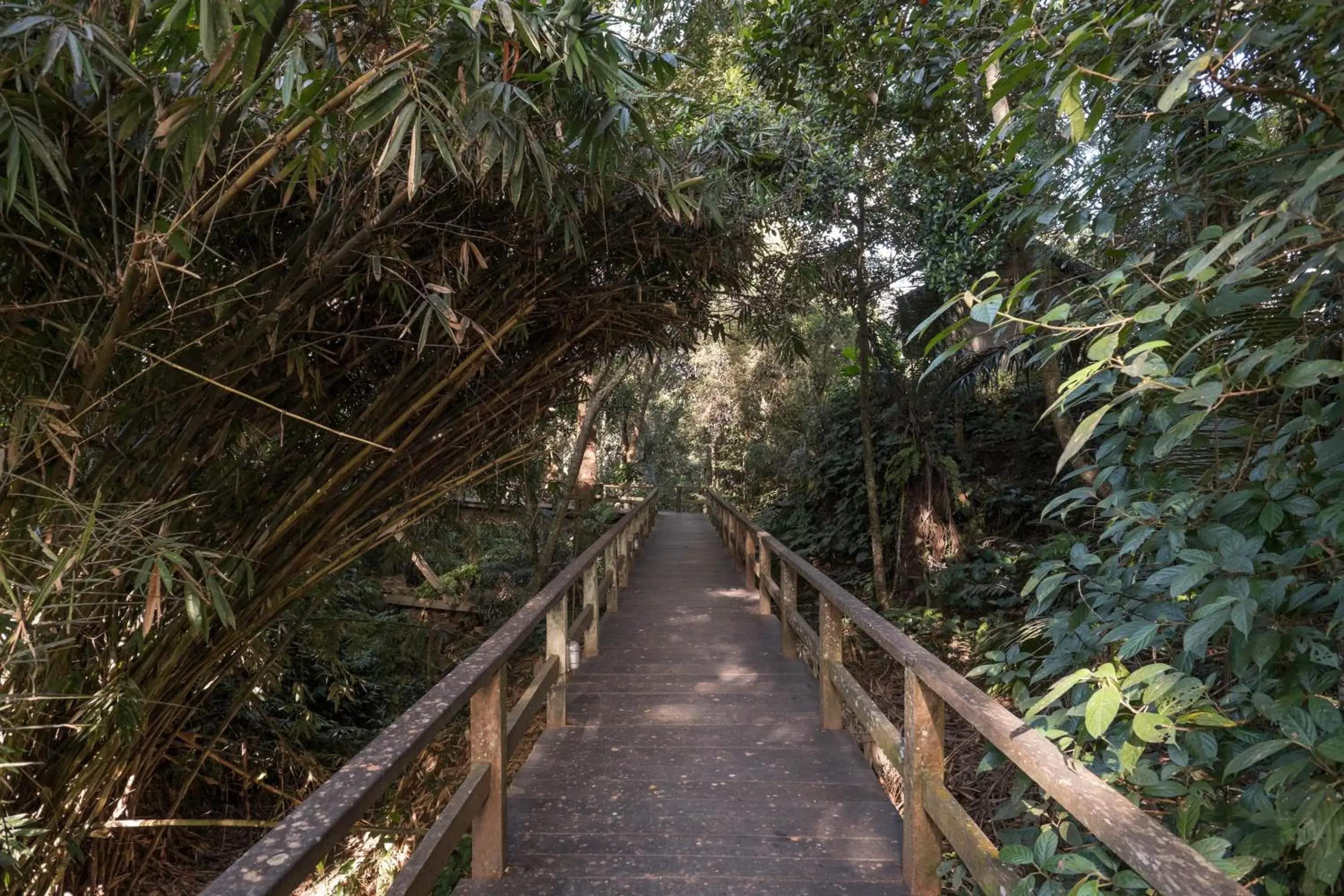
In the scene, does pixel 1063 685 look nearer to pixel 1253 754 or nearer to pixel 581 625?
pixel 1253 754

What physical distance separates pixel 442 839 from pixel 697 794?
1281 millimetres

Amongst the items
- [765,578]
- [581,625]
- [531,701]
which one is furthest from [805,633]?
[765,578]

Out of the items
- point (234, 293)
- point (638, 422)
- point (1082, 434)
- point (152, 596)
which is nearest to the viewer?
point (1082, 434)

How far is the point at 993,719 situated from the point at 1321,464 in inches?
32.7

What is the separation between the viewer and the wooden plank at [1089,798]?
3.59 feet

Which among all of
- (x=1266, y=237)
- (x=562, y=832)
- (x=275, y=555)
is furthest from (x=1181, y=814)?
(x=275, y=555)

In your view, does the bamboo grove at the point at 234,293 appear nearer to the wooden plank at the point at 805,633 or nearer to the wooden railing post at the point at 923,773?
the wooden railing post at the point at 923,773

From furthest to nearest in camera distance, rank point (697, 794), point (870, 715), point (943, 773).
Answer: point (697, 794)
point (870, 715)
point (943, 773)

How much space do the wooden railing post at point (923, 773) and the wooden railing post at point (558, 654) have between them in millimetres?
1924

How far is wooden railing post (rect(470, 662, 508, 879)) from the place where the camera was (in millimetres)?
2324

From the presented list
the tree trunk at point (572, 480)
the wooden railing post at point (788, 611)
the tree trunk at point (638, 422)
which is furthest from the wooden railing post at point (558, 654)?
the tree trunk at point (638, 422)

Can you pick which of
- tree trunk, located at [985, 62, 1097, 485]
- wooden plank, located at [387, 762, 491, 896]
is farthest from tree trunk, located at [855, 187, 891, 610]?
wooden plank, located at [387, 762, 491, 896]

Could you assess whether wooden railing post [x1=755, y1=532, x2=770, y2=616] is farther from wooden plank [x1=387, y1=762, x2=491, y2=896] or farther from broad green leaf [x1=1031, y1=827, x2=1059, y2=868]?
broad green leaf [x1=1031, y1=827, x2=1059, y2=868]

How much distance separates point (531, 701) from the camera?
10.2 ft
